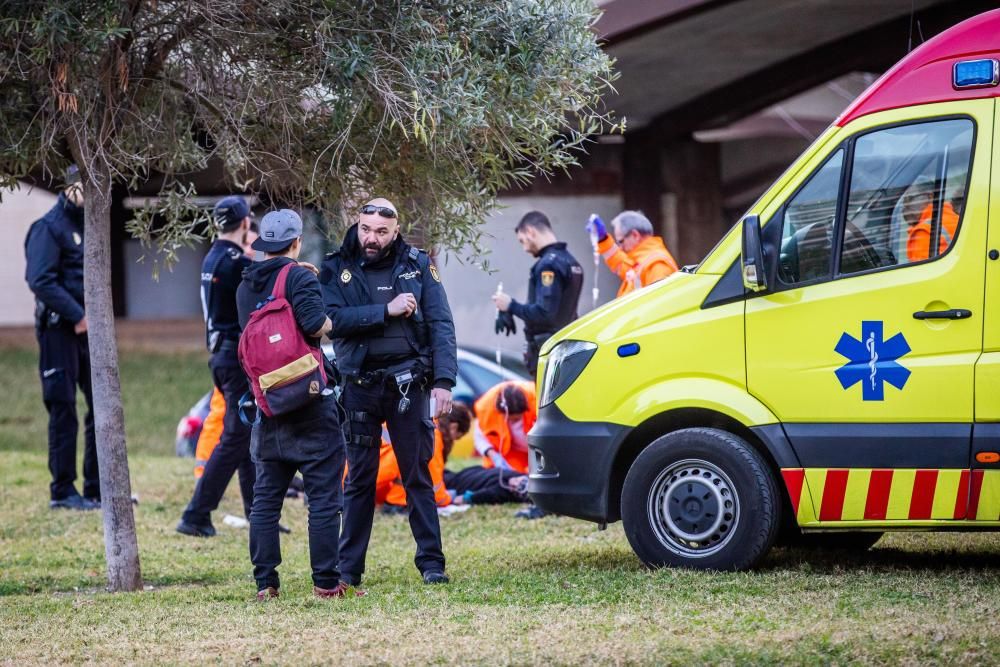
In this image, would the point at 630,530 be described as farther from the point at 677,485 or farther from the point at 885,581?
the point at 885,581

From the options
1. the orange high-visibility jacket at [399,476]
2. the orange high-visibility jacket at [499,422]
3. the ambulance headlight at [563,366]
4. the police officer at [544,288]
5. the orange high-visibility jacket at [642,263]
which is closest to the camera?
the ambulance headlight at [563,366]

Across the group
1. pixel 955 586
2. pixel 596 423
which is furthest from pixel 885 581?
pixel 596 423

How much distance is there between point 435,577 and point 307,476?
864 mm

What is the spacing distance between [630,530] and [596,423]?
0.54 meters

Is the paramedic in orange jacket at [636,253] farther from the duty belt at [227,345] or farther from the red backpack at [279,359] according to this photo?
the red backpack at [279,359]

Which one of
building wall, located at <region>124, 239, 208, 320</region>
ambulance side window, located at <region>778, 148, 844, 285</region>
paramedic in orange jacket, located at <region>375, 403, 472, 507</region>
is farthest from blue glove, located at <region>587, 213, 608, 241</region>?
building wall, located at <region>124, 239, 208, 320</region>

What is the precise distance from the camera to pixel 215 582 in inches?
298

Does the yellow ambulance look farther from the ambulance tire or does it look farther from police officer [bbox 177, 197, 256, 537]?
police officer [bbox 177, 197, 256, 537]

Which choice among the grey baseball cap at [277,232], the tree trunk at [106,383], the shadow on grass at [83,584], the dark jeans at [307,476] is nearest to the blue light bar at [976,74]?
the grey baseball cap at [277,232]

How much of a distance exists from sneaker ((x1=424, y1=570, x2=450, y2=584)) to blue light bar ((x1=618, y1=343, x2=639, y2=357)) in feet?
4.52

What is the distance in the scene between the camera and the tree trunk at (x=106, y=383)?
6.89 m

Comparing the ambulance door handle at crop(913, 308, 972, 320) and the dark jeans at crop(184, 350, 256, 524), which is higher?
the ambulance door handle at crop(913, 308, 972, 320)

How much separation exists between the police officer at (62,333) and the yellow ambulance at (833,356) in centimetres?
420

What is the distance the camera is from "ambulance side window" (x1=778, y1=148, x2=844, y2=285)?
647 centimetres
